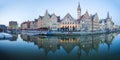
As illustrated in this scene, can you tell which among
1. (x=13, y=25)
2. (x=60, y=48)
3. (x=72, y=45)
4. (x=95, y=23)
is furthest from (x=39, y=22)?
(x=95, y=23)

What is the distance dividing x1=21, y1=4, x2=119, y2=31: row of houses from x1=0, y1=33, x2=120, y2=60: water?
0.25 metres

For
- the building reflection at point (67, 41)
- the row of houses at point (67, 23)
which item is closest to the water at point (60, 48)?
the building reflection at point (67, 41)

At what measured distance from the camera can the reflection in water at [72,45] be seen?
12.9ft

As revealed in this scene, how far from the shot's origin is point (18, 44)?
4.43 metres

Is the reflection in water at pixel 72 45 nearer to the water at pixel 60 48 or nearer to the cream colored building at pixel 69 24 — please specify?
the water at pixel 60 48

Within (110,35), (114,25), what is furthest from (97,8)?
(110,35)

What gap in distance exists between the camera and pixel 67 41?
4.21m

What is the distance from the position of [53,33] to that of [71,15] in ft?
1.77

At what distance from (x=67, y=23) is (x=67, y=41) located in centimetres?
59

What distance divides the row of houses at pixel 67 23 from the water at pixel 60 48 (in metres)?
0.25

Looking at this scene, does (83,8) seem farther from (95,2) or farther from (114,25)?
(114,25)

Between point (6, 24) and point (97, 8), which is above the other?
point (97, 8)

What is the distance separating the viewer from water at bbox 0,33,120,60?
3.85 meters

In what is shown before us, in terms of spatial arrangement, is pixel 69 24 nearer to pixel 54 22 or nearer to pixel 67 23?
pixel 67 23
